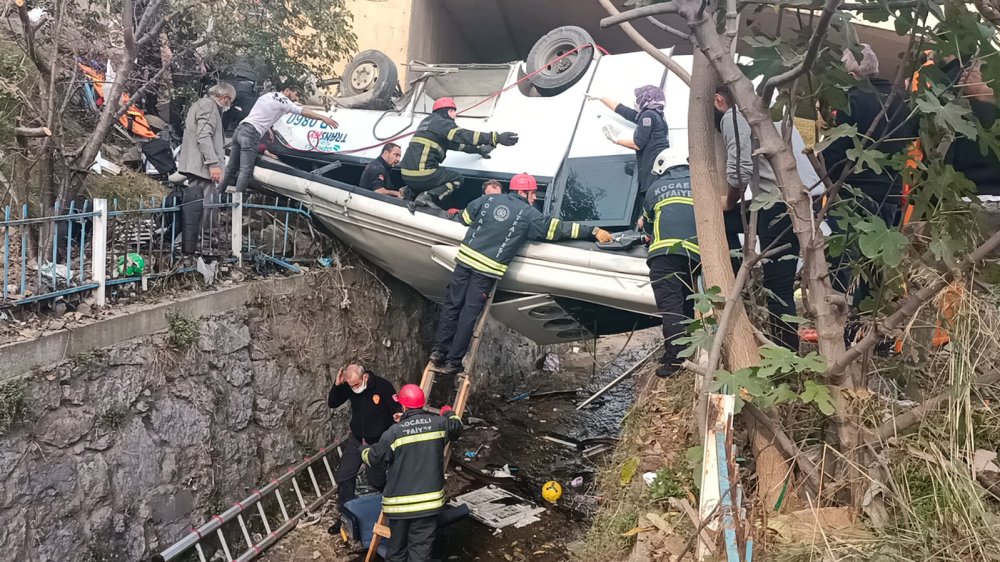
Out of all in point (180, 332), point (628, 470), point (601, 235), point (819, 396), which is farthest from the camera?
point (601, 235)

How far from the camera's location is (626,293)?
194 inches

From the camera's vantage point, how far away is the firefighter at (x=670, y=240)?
417cm

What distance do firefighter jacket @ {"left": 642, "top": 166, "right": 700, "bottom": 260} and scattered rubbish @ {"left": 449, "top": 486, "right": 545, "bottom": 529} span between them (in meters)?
2.70

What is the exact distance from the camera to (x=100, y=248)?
13.8 feet

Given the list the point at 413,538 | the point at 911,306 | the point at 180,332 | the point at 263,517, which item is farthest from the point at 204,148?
the point at 911,306

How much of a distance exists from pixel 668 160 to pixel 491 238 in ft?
4.80

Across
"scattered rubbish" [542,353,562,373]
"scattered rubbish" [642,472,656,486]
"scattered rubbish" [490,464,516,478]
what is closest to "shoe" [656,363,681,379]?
"scattered rubbish" [642,472,656,486]

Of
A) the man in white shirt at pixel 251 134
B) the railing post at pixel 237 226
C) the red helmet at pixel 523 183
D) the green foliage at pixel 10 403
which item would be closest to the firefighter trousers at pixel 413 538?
the green foliage at pixel 10 403

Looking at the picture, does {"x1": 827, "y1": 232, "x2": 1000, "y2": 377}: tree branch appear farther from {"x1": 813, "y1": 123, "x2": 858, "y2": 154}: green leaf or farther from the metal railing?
the metal railing

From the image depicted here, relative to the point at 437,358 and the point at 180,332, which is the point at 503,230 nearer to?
the point at 437,358

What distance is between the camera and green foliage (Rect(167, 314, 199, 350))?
4578 millimetres

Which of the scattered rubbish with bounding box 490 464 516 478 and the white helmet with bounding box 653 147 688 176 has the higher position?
the white helmet with bounding box 653 147 688 176

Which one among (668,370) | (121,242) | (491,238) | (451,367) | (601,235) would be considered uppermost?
(601,235)

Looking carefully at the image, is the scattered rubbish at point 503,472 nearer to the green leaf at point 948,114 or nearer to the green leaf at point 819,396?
the green leaf at point 819,396
